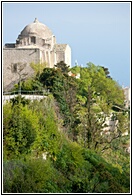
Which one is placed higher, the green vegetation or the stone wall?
the stone wall

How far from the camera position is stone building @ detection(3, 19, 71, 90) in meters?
26.9

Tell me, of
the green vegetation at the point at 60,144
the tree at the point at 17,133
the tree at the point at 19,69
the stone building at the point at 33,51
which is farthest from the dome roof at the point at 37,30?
the tree at the point at 17,133

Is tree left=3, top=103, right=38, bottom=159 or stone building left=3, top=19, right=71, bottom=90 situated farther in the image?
stone building left=3, top=19, right=71, bottom=90

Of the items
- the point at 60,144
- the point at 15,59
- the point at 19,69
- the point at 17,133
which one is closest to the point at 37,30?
Answer: the point at 15,59

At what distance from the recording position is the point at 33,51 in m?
27.0

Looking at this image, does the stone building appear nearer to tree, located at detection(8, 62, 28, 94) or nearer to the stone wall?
the stone wall

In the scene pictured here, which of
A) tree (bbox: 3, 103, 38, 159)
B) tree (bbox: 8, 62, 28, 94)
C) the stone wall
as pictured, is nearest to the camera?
tree (bbox: 3, 103, 38, 159)

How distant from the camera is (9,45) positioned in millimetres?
29766

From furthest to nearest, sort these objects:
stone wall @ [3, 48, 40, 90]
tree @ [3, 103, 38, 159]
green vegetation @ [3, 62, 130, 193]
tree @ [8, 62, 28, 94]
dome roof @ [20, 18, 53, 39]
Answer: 1. dome roof @ [20, 18, 53, 39]
2. stone wall @ [3, 48, 40, 90]
3. tree @ [8, 62, 28, 94]
4. tree @ [3, 103, 38, 159]
5. green vegetation @ [3, 62, 130, 193]

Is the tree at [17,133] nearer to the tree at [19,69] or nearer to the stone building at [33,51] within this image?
the tree at [19,69]

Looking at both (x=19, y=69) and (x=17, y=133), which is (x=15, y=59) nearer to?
(x=19, y=69)

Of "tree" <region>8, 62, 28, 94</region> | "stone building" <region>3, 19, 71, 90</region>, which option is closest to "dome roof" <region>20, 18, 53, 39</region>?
"stone building" <region>3, 19, 71, 90</region>

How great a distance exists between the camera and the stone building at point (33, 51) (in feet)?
88.2

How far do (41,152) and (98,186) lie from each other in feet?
6.33
